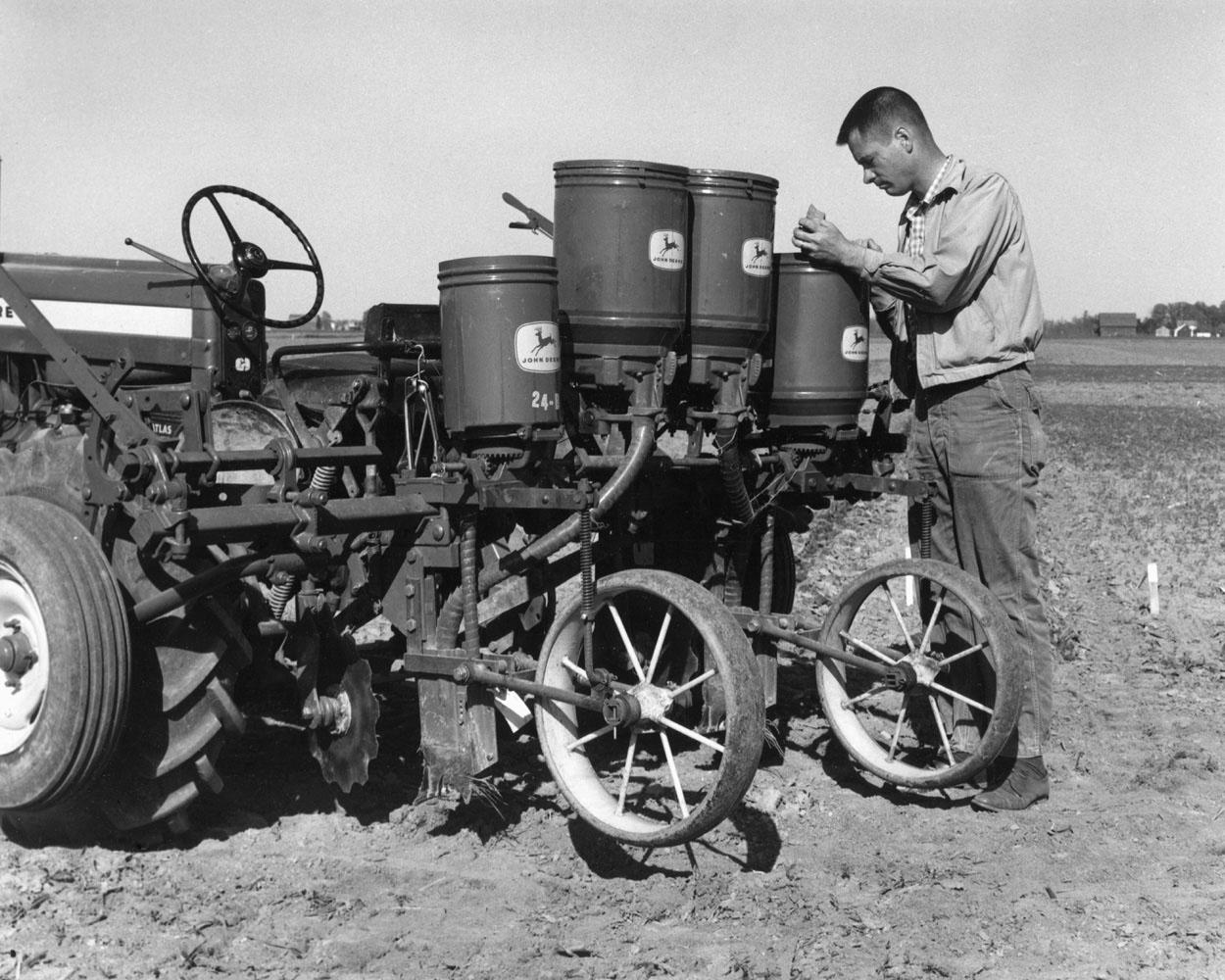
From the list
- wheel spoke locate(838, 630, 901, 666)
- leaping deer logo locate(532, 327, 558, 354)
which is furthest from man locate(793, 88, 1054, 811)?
leaping deer logo locate(532, 327, 558, 354)

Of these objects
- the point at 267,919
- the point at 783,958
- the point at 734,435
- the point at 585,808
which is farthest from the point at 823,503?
the point at 267,919

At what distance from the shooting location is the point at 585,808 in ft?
13.5

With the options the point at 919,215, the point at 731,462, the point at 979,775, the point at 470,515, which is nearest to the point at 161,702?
the point at 470,515

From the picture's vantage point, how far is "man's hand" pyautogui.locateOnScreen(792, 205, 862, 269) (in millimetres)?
5098

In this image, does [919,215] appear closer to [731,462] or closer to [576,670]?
[731,462]

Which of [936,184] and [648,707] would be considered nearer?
[648,707]

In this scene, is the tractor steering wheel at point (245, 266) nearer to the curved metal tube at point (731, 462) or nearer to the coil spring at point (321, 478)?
the coil spring at point (321, 478)

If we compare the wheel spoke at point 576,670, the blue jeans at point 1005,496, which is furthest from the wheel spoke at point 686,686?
the blue jeans at point 1005,496

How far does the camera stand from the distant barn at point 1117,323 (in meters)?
78.2

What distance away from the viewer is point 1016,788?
16.1 ft

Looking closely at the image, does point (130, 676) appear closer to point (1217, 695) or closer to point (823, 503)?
point (823, 503)

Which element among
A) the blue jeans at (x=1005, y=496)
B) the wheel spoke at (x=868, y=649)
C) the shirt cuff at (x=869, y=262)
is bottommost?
the wheel spoke at (x=868, y=649)

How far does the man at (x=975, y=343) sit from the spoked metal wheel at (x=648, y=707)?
1.05 meters

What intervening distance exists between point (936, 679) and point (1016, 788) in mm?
596
